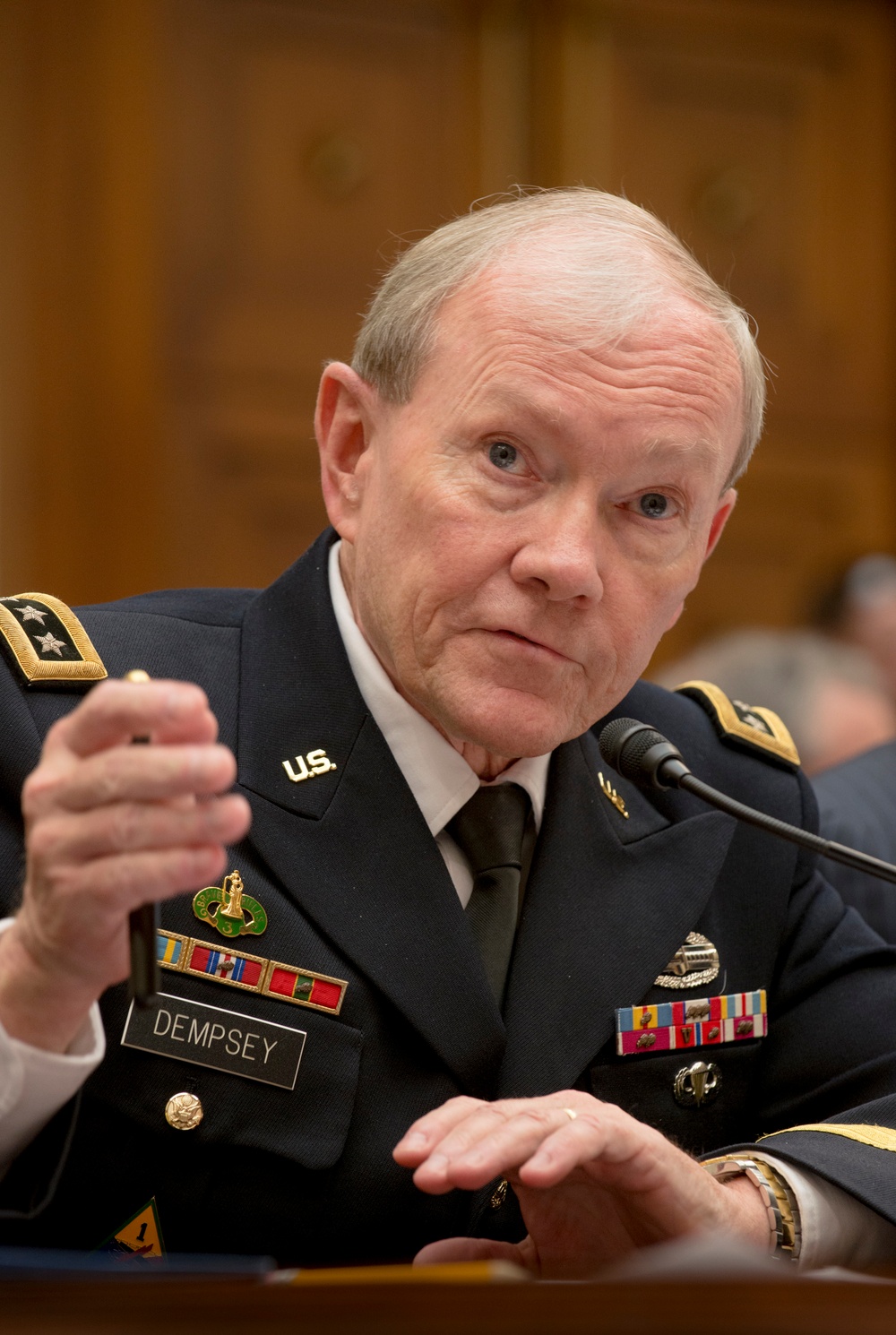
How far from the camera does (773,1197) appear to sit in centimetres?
139

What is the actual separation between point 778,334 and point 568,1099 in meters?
3.44

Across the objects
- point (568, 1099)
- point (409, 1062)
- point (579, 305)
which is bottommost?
point (409, 1062)

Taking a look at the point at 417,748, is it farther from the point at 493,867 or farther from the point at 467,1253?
the point at 467,1253

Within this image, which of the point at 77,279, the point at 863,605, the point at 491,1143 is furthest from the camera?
the point at 863,605

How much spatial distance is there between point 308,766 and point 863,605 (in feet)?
10.1

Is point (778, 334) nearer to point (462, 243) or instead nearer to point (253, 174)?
point (253, 174)

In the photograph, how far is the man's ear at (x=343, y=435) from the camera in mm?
1601

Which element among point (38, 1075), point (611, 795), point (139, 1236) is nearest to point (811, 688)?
point (611, 795)

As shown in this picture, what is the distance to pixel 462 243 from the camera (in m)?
1.56

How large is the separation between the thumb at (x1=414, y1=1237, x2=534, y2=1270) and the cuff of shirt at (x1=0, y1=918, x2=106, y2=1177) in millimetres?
298

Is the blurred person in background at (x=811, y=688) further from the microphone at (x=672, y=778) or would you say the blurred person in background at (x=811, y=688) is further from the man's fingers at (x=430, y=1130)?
the man's fingers at (x=430, y=1130)

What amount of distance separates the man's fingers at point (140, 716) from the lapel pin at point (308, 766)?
0.50 m

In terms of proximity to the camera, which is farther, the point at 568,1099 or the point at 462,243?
the point at 462,243

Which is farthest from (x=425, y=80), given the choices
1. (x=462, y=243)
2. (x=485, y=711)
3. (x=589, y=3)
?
(x=485, y=711)
